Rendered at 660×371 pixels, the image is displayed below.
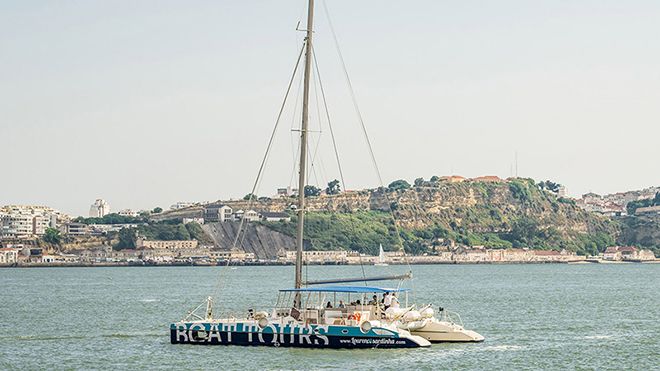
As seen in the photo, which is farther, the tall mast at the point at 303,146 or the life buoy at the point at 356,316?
the tall mast at the point at 303,146

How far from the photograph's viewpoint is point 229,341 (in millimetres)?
41438

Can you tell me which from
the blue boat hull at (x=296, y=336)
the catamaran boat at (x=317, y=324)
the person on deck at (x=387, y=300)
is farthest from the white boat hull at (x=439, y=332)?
the blue boat hull at (x=296, y=336)

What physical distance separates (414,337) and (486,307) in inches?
1220

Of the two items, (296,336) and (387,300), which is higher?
(387,300)

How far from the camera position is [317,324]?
40.4 meters

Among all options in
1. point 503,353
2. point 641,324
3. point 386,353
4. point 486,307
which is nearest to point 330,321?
point 386,353

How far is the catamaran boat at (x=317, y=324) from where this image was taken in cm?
3997

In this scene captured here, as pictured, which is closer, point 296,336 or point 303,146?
point 296,336

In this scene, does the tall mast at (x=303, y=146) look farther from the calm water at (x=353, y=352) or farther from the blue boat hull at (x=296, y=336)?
the calm water at (x=353, y=352)

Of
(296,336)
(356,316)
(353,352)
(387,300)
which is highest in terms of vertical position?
(387,300)

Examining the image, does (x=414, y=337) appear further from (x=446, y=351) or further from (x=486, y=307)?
(x=486, y=307)

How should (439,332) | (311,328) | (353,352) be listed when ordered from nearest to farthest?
(353,352) < (311,328) < (439,332)

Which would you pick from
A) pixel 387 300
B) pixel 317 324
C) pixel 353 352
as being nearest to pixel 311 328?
pixel 317 324

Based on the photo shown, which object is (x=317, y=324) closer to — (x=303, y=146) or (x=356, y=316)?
(x=356, y=316)
